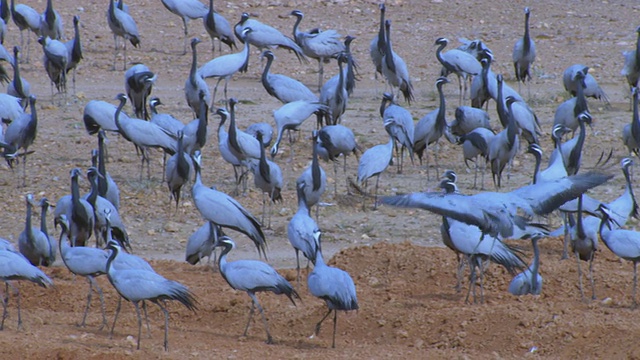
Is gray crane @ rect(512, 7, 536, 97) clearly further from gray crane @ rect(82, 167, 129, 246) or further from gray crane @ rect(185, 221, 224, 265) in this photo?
gray crane @ rect(82, 167, 129, 246)

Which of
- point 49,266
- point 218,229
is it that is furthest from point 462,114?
point 49,266

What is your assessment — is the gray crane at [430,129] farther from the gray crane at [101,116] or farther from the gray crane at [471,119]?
the gray crane at [101,116]

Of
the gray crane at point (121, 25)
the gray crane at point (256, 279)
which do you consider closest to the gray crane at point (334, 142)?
the gray crane at point (256, 279)


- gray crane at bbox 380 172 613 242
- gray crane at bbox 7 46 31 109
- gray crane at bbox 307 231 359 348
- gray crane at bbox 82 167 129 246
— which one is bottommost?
gray crane at bbox 7 46 31 109

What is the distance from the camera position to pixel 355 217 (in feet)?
42.0

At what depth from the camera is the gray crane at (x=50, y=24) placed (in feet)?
Answer: 59.9

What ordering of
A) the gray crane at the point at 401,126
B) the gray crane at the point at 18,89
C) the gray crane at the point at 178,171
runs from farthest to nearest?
the gray crane at the point at 18,89 → the gray crane at the point at 401,126 → the gray crane at the point at 178,171

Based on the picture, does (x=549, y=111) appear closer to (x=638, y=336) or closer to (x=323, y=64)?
(x=323, y=64)

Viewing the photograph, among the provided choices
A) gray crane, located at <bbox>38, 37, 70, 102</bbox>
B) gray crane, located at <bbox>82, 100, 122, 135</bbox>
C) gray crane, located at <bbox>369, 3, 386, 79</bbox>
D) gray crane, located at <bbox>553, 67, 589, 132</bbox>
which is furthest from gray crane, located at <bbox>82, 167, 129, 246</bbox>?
gray crane, located at <bbox>369, 3, 386, 79</bbox>

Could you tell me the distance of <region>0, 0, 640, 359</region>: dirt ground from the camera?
852 cm

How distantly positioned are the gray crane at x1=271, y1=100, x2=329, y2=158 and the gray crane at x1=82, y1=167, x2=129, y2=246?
3215mm

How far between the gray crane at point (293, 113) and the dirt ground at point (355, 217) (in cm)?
61

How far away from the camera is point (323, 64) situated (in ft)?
63.3

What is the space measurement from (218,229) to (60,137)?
18.0 ft
